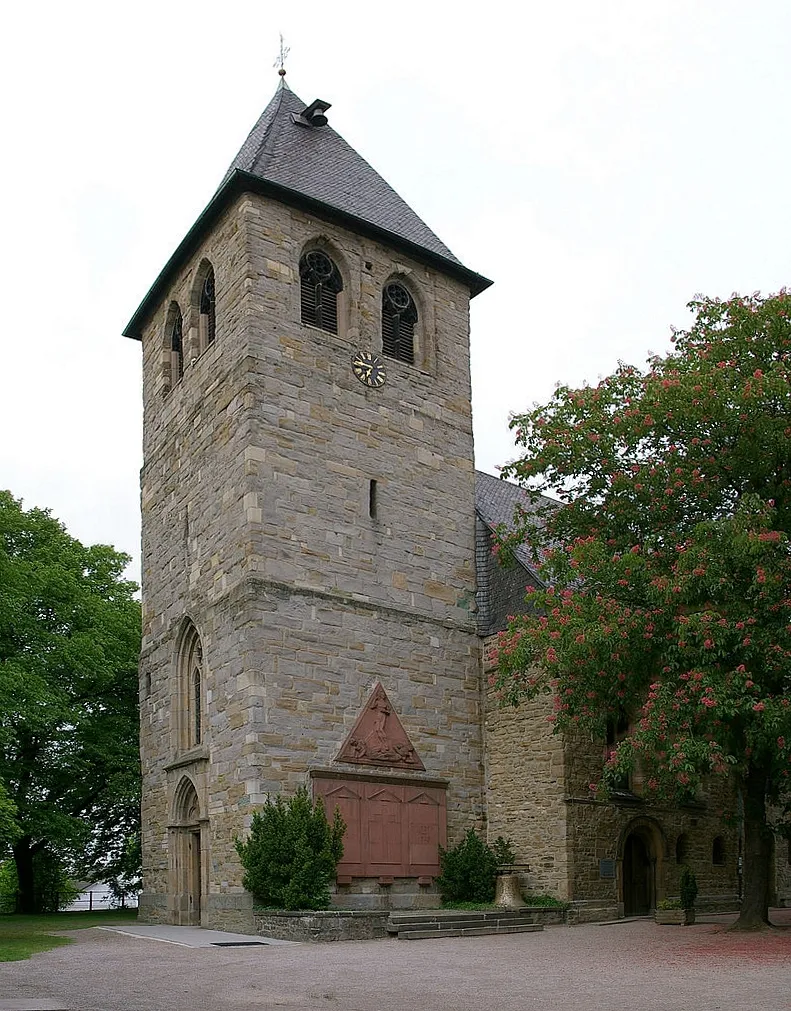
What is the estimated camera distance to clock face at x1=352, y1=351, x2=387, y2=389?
24.8 meters

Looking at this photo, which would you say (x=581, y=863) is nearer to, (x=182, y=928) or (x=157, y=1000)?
(x=182, y=928)

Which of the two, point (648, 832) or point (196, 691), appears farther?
point (648, 832)

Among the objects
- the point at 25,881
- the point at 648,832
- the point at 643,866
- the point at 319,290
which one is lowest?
the point at 25,881

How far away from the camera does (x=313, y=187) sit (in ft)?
83.3

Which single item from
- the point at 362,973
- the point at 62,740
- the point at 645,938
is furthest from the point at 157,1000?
the point at 62,740

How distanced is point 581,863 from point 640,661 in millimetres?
6094

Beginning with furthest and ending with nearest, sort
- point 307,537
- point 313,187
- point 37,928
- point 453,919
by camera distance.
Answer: point 313,187 < point 307,537 < point 37,928 < point 453,919

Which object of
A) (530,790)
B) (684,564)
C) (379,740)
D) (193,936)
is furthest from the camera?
(530,790)

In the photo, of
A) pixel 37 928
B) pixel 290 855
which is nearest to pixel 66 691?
pixel 37 928

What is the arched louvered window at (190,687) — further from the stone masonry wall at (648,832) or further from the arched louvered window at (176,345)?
the stone masonry wall at (648,832)

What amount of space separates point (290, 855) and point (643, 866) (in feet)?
28.0

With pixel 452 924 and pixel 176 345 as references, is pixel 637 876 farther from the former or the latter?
pixel 176 345

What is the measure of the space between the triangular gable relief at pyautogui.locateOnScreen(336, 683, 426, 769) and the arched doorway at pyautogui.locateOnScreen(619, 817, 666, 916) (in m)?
4.81

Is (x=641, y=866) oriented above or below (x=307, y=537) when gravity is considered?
below
